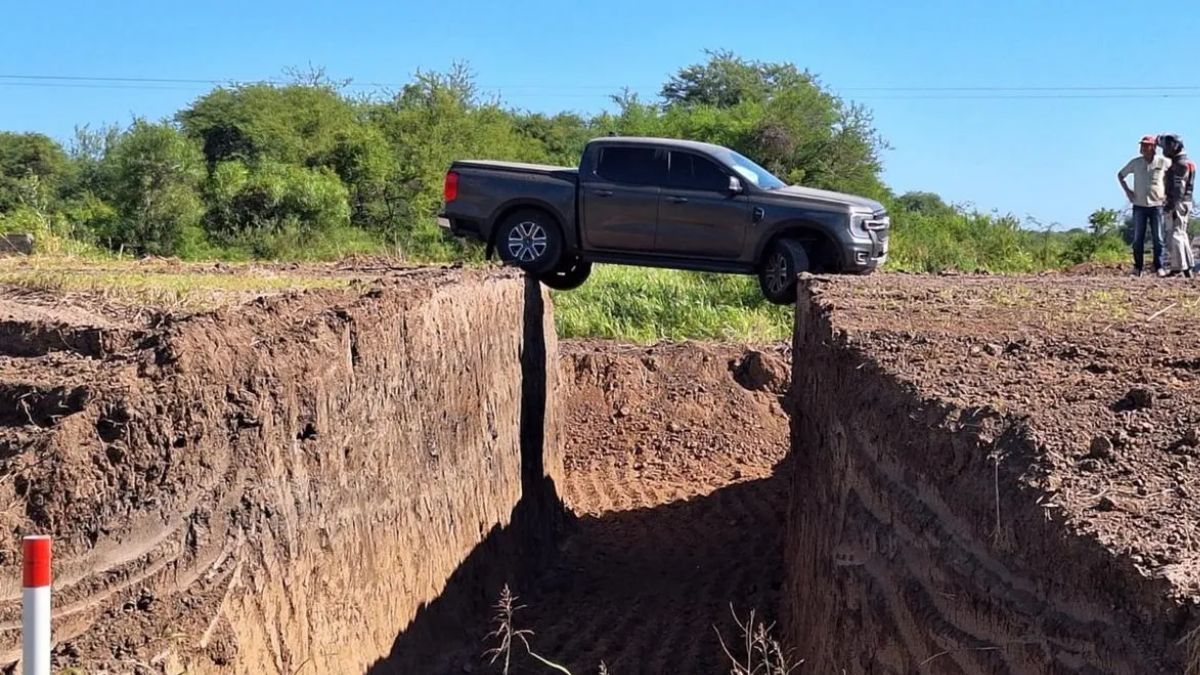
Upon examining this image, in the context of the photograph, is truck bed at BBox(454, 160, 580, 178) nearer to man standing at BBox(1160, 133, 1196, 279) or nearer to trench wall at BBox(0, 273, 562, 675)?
trench wall at BBox(0, 273, 562, 675)

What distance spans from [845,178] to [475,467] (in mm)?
26114

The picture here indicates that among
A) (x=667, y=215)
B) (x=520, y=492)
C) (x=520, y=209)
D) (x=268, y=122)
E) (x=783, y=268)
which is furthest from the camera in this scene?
(x=268, y=122)

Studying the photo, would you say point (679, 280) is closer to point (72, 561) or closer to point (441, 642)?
point (441, 642)

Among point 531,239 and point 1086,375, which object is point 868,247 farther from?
point 1086,375

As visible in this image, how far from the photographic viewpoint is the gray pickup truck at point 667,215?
13.5m

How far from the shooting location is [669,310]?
2130cm

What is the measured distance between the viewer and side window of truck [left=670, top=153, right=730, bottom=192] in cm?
1364

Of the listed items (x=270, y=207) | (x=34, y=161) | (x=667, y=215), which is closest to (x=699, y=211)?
(x=667, y=215)

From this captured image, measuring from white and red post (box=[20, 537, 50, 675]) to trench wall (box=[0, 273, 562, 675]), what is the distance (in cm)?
96

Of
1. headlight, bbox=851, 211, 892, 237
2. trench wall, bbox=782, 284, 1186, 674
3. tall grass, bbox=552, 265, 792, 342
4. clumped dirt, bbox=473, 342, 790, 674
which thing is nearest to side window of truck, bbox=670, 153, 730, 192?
headlight, bbox=851, 211, 892, 237

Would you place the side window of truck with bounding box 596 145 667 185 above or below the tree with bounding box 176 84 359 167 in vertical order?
below

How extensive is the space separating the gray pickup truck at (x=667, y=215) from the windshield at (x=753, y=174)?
0.06 feet

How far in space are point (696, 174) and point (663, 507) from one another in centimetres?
373

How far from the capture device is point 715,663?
10070 millimetres
